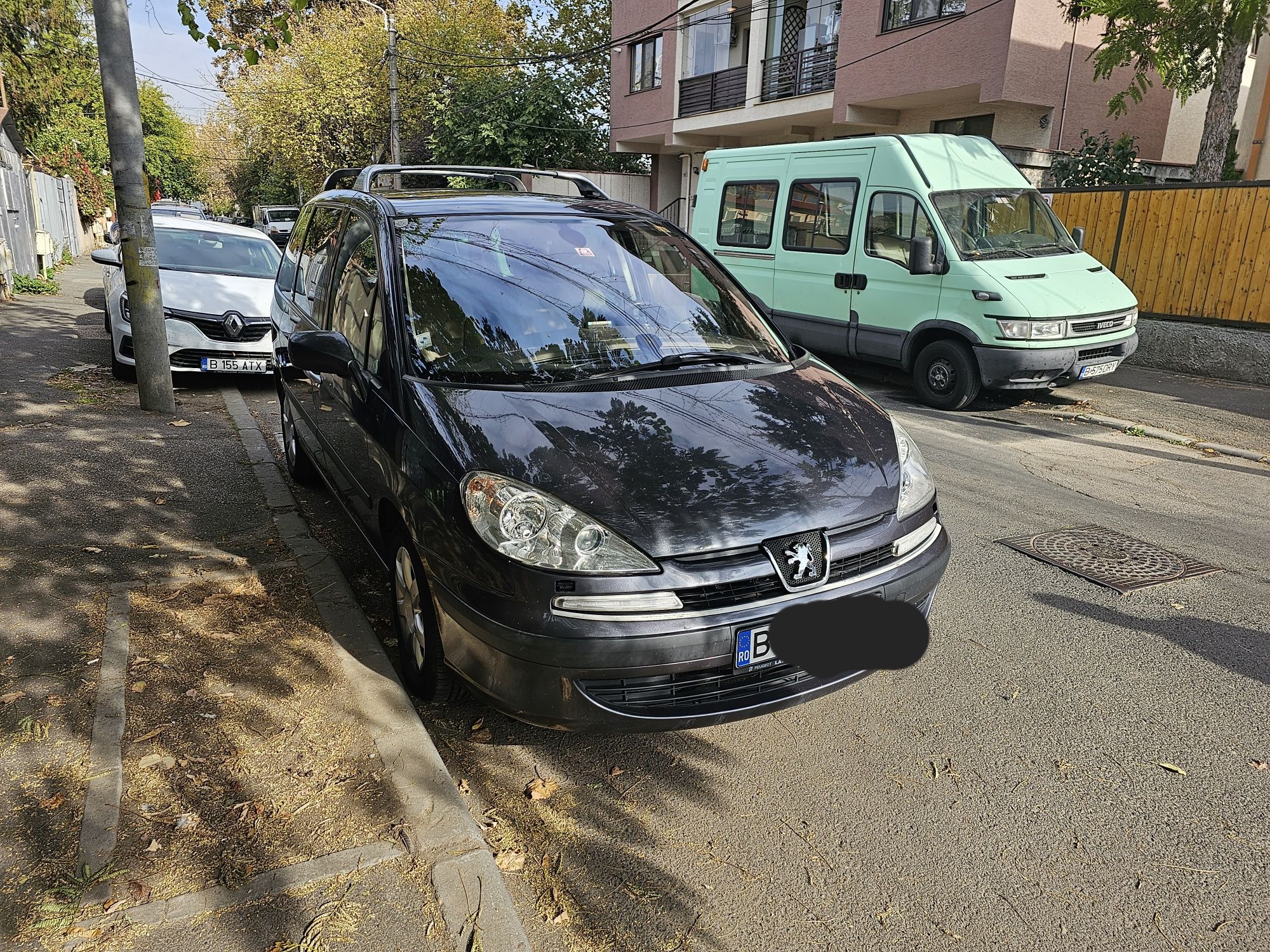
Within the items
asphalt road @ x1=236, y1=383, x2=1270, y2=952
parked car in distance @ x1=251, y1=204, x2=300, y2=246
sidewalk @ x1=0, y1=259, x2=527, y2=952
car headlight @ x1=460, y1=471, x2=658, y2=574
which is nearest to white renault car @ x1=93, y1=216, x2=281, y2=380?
sidewalk @ x1=0, y1=259, x2=527, y2=952

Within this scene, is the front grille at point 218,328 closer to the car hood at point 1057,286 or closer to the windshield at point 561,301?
the windshield at point 561,301

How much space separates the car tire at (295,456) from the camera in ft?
18.8

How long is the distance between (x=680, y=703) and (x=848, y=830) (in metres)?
0.66

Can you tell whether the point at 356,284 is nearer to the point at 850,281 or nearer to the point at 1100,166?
the point at 850,281

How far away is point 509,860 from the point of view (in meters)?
2.67

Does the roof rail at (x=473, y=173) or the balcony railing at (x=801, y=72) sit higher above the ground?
the balcony railing at (x=801, y=72)

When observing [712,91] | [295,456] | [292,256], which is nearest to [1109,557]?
[295,456]

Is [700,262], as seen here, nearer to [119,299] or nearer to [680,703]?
[680,703]

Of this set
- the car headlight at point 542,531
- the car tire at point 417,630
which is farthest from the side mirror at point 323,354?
the car headlight at point 542,531

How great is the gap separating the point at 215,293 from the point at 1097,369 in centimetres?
845

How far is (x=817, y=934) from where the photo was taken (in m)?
2.40

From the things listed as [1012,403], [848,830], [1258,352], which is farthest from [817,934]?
[1258,352]

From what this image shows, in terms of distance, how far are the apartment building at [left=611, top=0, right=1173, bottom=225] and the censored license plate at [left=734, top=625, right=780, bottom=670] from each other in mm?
14456

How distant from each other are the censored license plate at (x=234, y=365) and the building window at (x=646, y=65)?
66.4ft
